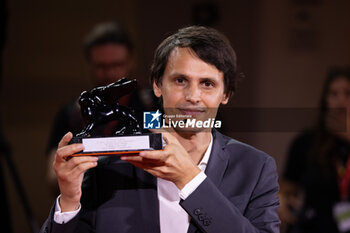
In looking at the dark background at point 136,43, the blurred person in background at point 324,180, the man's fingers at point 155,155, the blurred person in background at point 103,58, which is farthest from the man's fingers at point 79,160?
the dark background at point 136,43

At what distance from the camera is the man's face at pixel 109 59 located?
181 cm

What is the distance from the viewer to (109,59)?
188 cm

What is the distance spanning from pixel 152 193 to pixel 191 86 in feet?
0.83

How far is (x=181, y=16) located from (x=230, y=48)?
1739mm

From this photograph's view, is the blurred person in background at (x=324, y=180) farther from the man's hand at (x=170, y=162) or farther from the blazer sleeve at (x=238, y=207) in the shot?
the man's hand at (x=170, y=162)

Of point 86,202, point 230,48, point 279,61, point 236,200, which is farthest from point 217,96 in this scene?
point 279,61

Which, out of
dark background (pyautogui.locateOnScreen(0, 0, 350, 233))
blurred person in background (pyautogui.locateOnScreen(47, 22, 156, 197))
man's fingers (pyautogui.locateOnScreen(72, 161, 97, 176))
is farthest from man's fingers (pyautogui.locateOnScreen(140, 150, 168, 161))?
dark background (pyautogui.locateOnScreen(0, 0, 350, 233))

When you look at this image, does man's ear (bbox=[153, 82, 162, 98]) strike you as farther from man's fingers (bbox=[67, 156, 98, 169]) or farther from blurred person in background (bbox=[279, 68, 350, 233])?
blurred person in background (bbox=[279, 68, 350, 233])

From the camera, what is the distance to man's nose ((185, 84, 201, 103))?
888 mm

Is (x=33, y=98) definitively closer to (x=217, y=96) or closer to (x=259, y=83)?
(x=259, y=83)

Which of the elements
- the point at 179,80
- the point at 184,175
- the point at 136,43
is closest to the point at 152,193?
the point at 184,175

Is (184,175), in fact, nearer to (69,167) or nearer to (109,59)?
(69,167)

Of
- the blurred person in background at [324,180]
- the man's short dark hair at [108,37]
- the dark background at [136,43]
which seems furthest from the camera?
the dark background at [136,43]

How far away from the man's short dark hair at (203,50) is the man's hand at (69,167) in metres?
0.23
